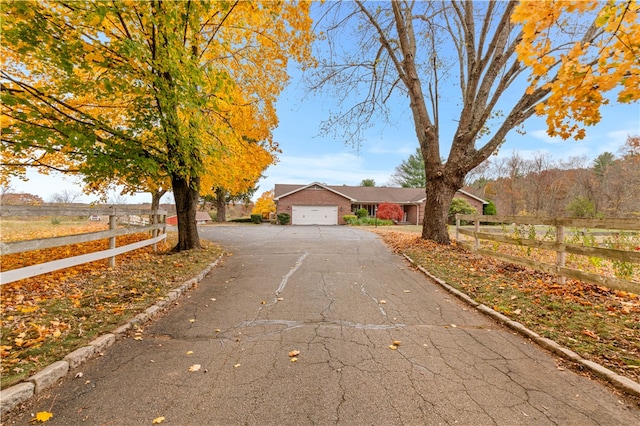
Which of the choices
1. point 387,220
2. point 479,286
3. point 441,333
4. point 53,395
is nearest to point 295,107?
point 479,286

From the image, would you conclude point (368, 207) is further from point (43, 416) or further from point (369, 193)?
point (43, 416)

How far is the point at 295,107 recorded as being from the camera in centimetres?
1131

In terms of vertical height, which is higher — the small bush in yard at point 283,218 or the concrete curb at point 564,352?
the small bush in yard at point 283,218

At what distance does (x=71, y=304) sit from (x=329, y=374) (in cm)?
403

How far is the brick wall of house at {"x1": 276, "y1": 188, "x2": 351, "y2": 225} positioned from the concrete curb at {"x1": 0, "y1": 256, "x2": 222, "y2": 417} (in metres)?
27.9

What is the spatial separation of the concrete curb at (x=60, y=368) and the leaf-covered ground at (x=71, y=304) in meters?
0.09

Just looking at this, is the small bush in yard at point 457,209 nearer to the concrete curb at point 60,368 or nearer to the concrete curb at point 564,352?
the concrete curb at point 564,352

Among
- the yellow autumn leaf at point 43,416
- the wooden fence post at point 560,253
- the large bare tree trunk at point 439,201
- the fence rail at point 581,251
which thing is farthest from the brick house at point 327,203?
the yellow autumn leaf at point 43,416

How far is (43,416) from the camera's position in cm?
229

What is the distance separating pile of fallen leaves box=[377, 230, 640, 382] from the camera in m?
3.35

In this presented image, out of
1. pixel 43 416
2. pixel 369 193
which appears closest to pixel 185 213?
pixel 43 416

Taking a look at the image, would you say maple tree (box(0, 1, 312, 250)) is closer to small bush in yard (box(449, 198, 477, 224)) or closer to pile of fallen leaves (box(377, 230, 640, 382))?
pile of fallen leaves (box(377, 230, 640, 382))

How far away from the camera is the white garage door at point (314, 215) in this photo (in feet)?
107

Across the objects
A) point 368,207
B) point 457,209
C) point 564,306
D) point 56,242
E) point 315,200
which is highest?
point 315,200
